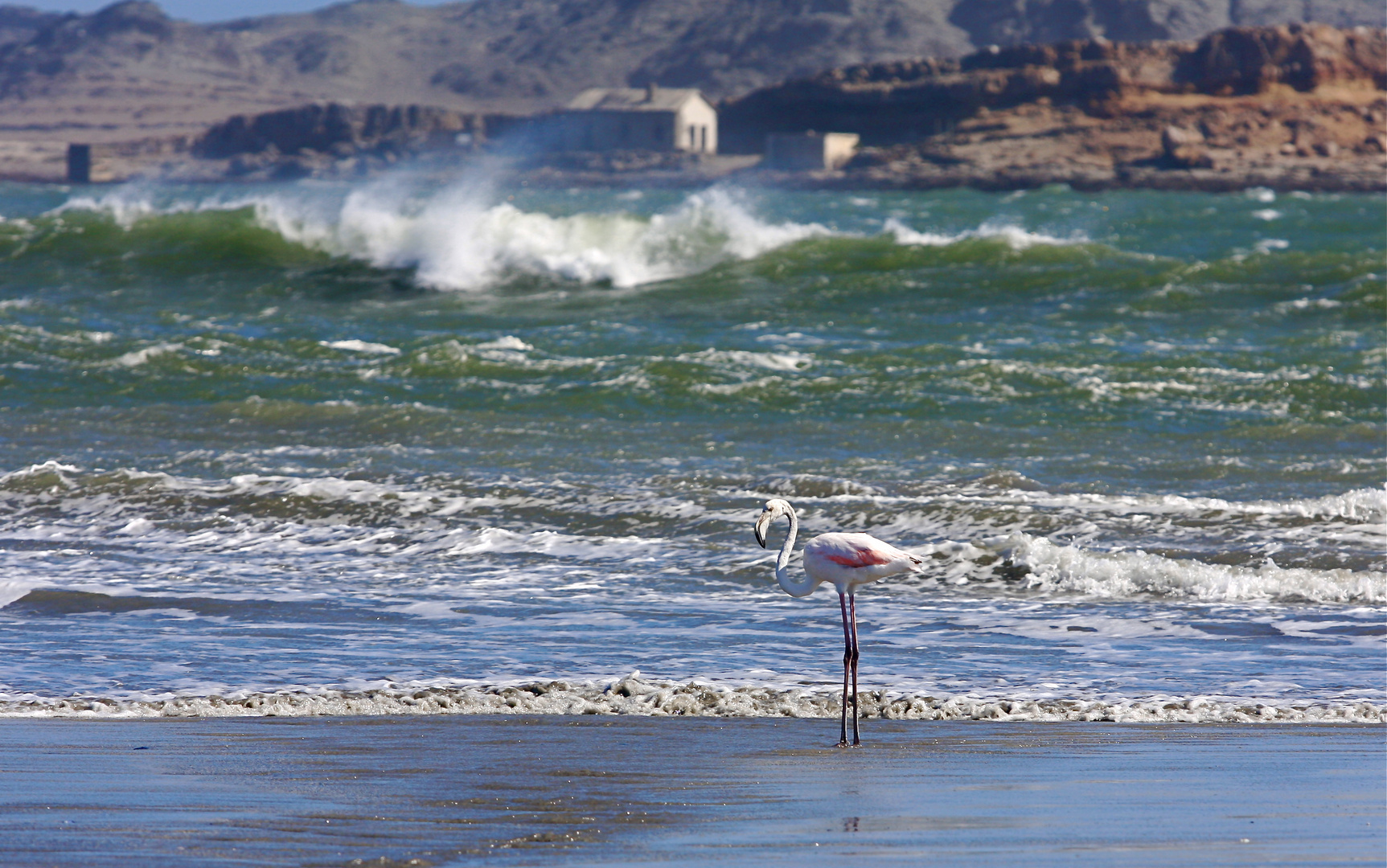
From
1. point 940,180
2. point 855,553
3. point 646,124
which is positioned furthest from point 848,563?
point 646,124

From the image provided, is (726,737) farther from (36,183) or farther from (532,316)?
(36,183)

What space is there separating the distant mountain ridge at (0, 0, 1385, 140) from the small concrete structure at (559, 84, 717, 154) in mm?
32553

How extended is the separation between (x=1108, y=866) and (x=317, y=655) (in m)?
3.92

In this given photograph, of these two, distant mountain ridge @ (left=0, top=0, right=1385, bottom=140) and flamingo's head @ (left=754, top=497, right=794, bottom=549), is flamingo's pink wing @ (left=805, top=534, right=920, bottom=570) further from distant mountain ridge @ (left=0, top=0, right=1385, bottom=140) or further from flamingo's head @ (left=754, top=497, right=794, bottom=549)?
distant mountain ridge @ (left=0, top=0, right=1385, bottom=140)

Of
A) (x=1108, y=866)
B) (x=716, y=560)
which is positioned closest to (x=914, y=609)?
(x=716, y=560)

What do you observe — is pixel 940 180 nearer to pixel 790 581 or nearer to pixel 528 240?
pixel 528 240

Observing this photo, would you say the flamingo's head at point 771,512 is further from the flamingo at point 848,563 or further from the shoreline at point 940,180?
the shoreline at point 940,180

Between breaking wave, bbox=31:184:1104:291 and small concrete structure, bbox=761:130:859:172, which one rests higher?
small concrete structure, bbox=761:130:859:172

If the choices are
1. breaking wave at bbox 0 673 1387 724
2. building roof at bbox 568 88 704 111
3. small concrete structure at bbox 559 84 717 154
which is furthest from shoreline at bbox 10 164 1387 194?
breaking wave at bbox 0 673 1387 724

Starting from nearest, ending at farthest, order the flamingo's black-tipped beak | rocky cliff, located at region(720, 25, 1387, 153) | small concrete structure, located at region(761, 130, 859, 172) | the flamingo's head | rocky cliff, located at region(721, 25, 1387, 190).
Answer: the flamingo's black-tipped beak, the flamingo's head, rocky cliff, located at region(721, 25, 1387, 190), rocky cliff, located at region(720, 25, 1387, 153), small concrete structure, located at region(761, 130, 859, 172)

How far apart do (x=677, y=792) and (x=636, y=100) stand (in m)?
124

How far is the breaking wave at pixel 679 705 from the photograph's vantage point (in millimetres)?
5715

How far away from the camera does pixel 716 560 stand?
8.57m

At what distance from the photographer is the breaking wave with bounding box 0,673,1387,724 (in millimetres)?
5715
